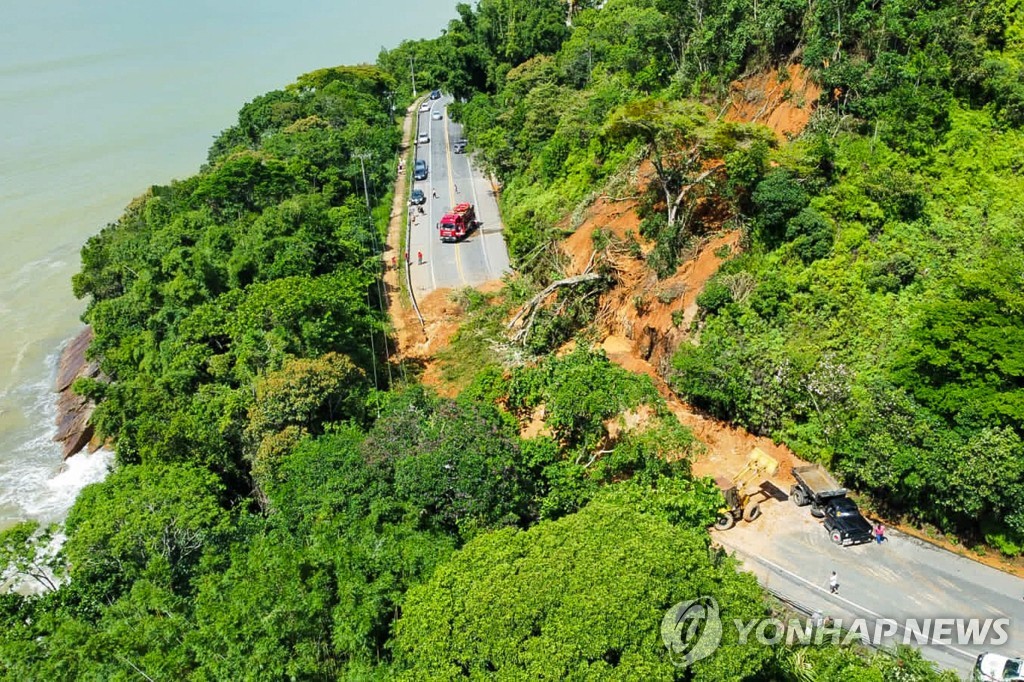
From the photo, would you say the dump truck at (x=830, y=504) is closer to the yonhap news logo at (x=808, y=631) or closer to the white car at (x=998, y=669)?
the yonhap news logo at (x=808, y=631)

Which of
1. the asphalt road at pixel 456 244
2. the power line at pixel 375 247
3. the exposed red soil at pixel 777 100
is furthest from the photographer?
the asphalt road at pixel 456 244

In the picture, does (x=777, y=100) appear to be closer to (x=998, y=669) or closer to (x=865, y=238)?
(x=865, y=238)

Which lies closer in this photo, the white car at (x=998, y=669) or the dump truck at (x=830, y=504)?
the white car at (x=998, y=669)

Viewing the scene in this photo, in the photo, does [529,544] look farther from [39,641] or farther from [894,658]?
[39,641]

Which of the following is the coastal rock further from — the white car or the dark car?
the white car

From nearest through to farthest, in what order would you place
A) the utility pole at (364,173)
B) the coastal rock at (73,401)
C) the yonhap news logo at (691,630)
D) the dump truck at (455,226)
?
the yonhap news logo at (691,630) → the coastal rock at (73,401) → the dump truck at (455,226) → the utility pole at (364,173)

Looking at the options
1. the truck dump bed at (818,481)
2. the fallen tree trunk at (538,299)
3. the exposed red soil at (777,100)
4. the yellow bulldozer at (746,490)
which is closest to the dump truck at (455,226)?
the fallen tree trunk at (538,299)
